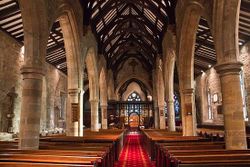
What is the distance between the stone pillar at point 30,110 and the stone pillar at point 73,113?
14.9 ft

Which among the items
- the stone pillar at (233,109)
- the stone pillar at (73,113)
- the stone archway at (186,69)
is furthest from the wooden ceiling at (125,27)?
the stone pillar at (233,109)

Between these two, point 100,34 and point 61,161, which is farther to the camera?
point 100,34

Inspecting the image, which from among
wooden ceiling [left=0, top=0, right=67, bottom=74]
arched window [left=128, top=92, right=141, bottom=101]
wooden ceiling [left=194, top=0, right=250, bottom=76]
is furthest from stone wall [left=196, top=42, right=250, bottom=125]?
arched window [left=128, top=92, right=141, bottom=101]

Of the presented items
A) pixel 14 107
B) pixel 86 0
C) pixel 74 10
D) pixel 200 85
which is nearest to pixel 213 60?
pixel 200 85

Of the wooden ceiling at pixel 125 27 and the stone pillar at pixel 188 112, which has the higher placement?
the wooden ceiling at pixel 125 27

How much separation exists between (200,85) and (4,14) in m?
17.7

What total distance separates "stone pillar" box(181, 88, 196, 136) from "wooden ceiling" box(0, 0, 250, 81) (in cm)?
403

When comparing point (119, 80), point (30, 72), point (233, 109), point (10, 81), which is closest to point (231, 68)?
point (233, 109)

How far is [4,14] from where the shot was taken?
11109 millimetres

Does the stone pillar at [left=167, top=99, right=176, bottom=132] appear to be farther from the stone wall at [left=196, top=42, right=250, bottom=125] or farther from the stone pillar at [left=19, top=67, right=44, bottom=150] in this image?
the stone pillar at [left=19, top=67, right=44, bottom=150]

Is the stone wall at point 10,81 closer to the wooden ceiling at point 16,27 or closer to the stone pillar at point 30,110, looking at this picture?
the wooden ceiling at point 16,27

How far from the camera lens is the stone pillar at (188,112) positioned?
1119 centimetres

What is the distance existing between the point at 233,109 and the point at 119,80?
24413 millimetres

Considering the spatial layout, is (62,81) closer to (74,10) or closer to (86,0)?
(86,0)
